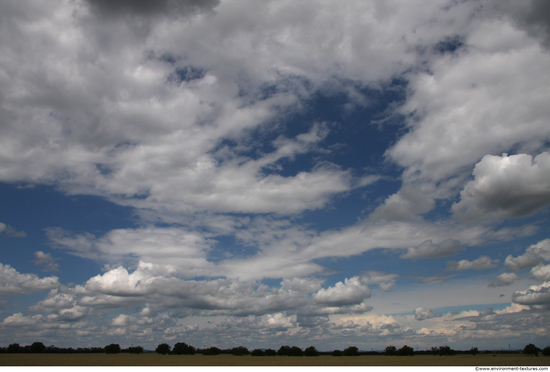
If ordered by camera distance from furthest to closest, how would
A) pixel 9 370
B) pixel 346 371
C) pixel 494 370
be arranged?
pixel 346 371 → pixel 494 370 → pixel 9 370

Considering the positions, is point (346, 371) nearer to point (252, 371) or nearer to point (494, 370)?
point (252, 371)

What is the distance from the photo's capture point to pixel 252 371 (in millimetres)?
71562

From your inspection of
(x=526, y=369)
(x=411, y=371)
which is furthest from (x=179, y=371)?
(x=526, y=369)

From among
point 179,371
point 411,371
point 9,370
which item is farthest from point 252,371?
point 9,370

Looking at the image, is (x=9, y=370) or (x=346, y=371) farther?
(x=346, y=371)

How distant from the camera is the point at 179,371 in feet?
277

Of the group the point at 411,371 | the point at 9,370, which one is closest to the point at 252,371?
the point at 411,371

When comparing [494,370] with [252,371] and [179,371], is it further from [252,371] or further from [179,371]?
[179,371]

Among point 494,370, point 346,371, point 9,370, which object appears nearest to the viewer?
point 9,370

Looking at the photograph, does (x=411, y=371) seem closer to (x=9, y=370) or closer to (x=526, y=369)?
(x=526, y=369)

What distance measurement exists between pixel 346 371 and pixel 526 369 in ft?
132

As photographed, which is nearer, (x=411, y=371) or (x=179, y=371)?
(x=411, y=371)

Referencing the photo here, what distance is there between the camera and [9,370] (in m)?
69.5

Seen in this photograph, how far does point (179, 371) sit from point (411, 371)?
59.9 metres
